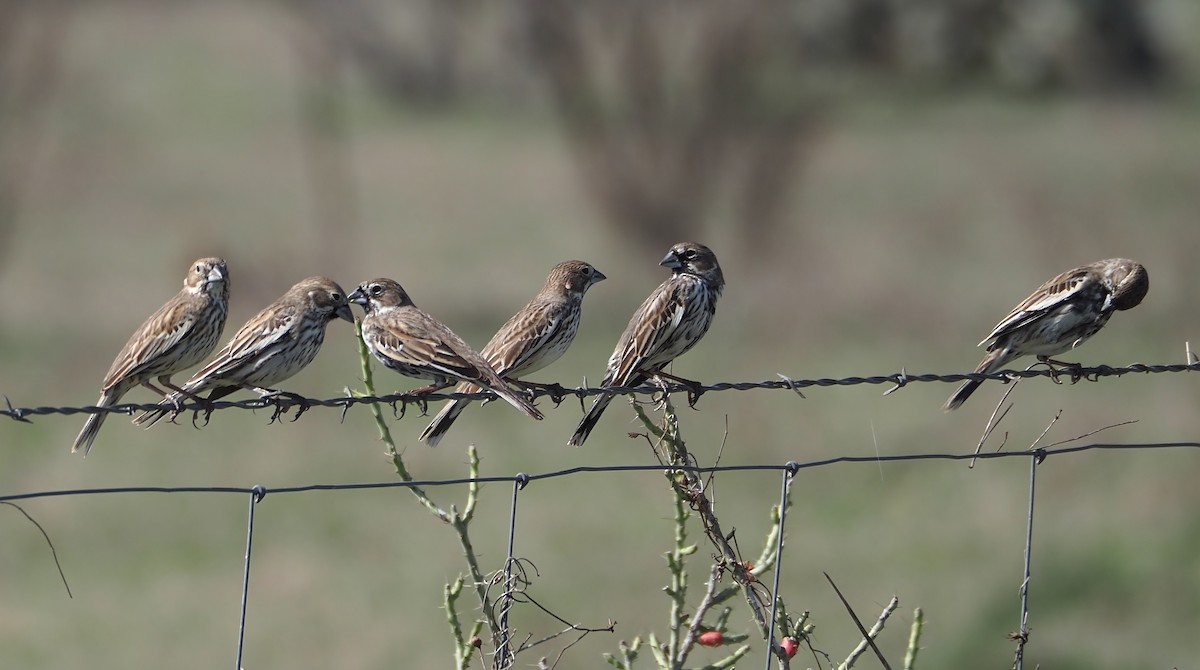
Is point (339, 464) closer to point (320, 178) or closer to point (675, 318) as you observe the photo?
point (675, 318)

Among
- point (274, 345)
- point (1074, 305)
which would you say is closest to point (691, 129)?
point (1074, 305)

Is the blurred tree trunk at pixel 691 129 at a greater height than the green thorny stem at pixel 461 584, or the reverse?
the blurred tree trunk at pixel 691 129

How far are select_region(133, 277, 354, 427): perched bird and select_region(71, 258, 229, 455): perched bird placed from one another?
6.6 inches

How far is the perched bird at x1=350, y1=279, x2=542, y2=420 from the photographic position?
7.14 m

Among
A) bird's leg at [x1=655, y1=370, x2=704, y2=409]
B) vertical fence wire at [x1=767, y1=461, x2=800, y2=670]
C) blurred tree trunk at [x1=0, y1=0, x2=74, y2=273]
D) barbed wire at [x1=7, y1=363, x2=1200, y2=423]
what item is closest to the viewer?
vertical fence wire at [x1=767, y1=461, x2=800, y2=670]

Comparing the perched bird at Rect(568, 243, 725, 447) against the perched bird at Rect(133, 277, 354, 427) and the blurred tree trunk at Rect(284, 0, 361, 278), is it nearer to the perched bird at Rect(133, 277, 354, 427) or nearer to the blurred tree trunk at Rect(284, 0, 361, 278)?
the perched bird at Rect(133, 277, 354, 427)

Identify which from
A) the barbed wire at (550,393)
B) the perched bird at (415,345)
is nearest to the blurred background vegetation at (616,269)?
the barbed wire at (550,393)

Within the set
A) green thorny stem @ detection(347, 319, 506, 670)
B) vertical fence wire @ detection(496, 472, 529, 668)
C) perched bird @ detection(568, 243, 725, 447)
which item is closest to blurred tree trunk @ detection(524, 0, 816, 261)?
perched bird @ detection(568, 243, 725, 447)

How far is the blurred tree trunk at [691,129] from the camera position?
27094 mm

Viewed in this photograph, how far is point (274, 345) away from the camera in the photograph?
719 cm

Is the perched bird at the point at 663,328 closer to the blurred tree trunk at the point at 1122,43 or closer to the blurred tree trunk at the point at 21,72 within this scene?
the blurred tree trunk at the point at 21,72

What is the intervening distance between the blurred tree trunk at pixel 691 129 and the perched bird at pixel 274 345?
19645mm

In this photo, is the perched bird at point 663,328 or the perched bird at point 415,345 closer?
the perched bird at point 415,345

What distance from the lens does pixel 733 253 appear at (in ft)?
90.2
